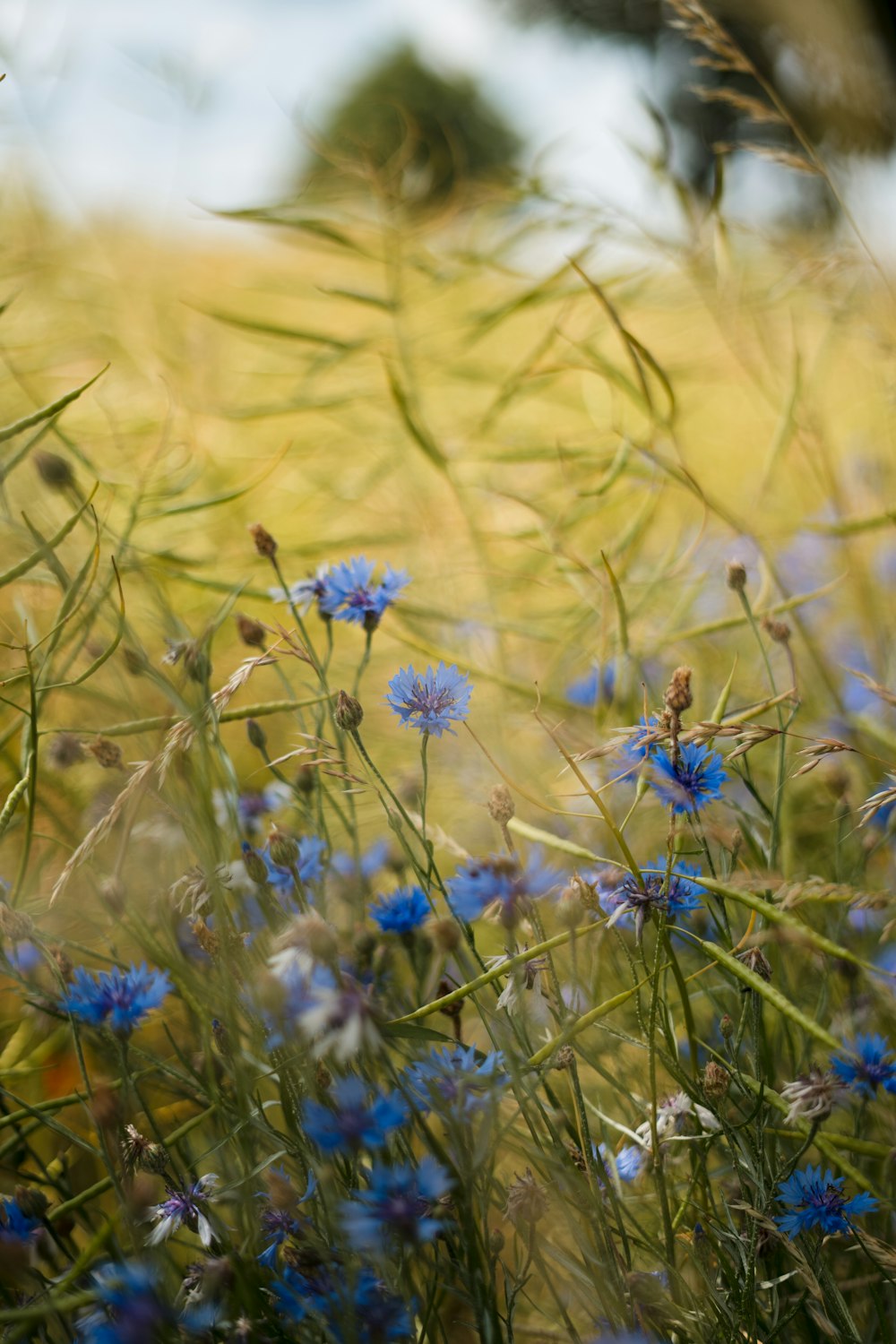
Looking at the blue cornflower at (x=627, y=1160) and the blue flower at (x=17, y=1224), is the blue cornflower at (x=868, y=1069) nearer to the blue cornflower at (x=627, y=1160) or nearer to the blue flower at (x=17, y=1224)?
the blue cornflower at (x=627, y=1160)

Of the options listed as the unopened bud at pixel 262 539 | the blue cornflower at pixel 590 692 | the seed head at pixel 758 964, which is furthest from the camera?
the blue cornflower at pixel 590 692

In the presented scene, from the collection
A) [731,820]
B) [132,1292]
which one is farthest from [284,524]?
[132,1292]

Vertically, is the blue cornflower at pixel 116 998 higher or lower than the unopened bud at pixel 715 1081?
higher

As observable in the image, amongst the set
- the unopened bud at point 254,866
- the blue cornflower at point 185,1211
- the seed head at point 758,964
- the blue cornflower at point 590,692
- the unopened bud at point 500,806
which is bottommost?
the blue cornflower at point 185,1211

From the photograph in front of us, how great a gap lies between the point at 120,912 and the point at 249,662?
4.7 inches

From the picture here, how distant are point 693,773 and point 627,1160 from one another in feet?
0.58

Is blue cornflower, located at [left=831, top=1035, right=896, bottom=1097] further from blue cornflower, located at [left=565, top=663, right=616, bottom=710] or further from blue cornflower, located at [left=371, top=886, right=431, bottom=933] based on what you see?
blue cornflower, located at [left=565, top=663, right=616, bottom=710]

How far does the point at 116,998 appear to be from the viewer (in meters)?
0.41

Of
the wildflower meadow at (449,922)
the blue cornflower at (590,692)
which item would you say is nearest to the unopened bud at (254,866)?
the wildflower meadow at (449,922)

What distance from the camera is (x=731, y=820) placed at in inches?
24.5

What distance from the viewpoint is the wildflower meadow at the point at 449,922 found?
370mm

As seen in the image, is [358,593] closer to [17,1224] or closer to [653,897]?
[653,897]

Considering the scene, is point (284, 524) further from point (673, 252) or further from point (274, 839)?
point (274, 839)

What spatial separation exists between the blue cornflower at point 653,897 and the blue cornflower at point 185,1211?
0.19m
